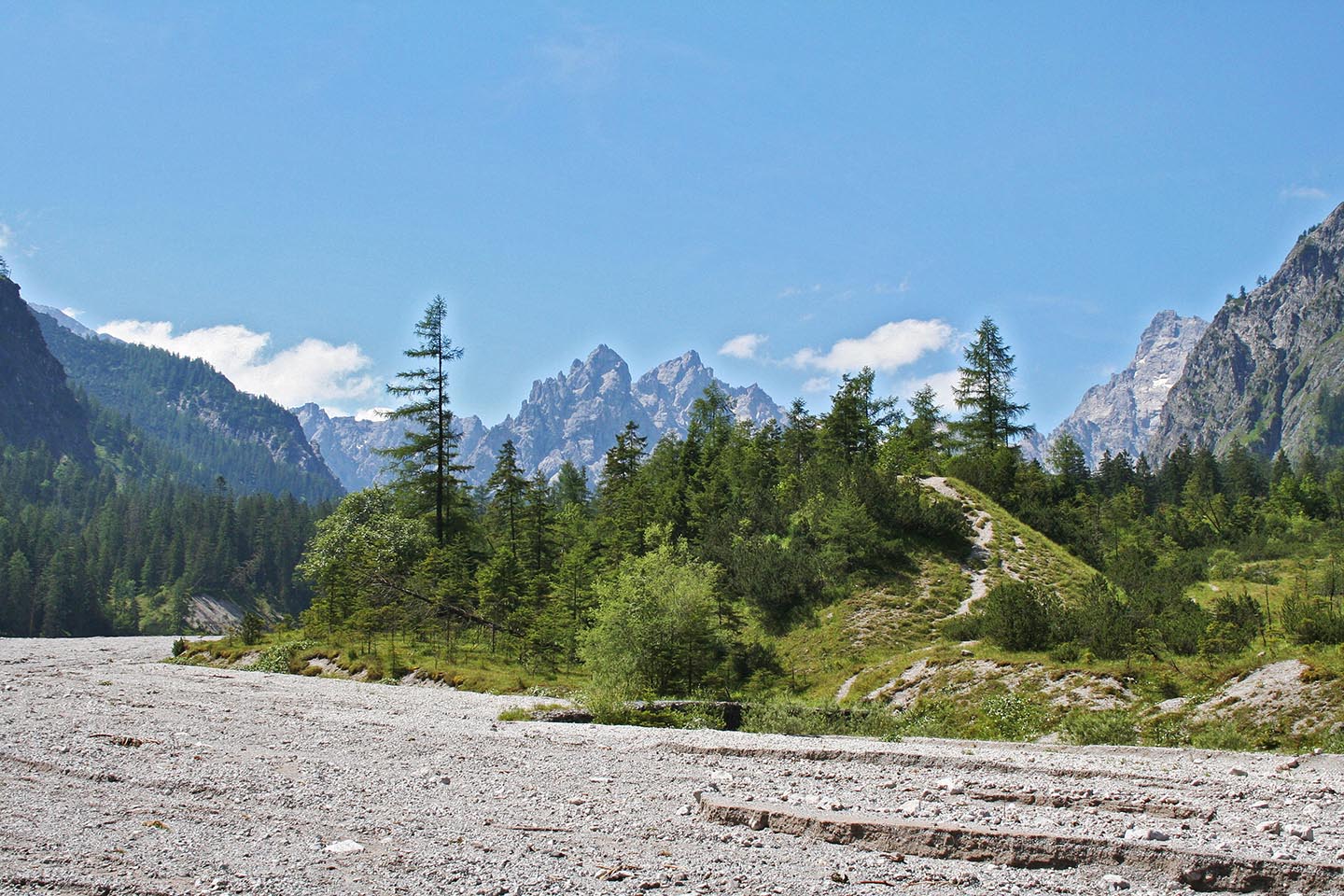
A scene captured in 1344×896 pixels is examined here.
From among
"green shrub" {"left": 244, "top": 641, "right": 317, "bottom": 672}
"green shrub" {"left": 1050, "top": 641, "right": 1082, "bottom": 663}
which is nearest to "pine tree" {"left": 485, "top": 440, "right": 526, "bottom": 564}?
"green shrub" {"left": 244, "top": 641, "right": 317, "bottom": 672}

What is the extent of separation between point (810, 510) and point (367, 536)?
29.0m

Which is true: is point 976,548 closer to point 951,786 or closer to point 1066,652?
point 1066,652

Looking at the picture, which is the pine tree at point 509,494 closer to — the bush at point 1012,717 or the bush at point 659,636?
the bush at point 659,636

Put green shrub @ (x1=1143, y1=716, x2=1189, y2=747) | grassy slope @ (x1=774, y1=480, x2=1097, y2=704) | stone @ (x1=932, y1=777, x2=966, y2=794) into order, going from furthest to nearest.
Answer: grassy slope @ (x1=774, y1=480, x2=1097, y2=704), green shrub @ (x1=1143, y1=716, x2=1189, y2=747), stone @ (x1=932, y1=777, x2=966, y2=794)

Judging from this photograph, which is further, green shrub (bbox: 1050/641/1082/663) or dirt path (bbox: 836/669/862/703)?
dirt path (bbox: 836/669/862/703)

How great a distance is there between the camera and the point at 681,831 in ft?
30.7

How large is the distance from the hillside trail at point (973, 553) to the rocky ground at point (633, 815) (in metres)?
14.2

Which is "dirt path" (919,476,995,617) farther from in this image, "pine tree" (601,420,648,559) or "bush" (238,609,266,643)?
"bush" (238,609,266,643)

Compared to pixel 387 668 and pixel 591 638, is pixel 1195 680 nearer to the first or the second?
pixel 591 638

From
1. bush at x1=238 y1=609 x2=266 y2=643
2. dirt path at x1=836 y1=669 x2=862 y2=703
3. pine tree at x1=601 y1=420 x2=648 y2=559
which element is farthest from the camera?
bush at x1=238 y1=609 x2=266 y2=643

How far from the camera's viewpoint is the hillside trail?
31534 millimetres

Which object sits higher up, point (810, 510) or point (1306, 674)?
point (810, 510)

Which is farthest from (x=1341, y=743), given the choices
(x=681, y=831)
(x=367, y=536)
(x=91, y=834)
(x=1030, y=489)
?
(x=367, y=536)

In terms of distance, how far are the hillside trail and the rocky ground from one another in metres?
14.2
